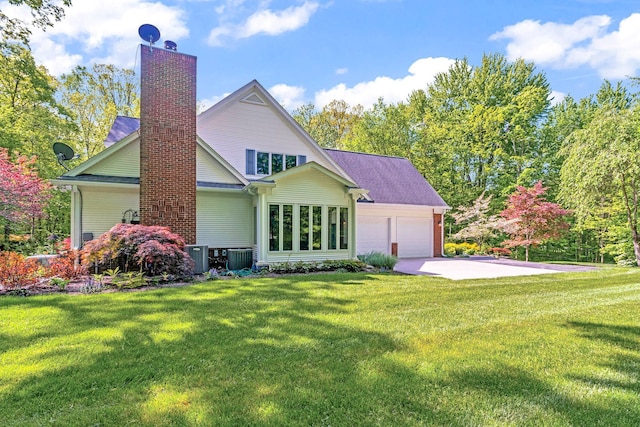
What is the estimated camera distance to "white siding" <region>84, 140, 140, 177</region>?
1068 cm

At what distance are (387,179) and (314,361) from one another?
16.5m

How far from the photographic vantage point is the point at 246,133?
14.6 metres

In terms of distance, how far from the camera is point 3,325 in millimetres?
4875

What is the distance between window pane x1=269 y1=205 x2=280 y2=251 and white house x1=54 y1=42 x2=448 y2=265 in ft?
0.11

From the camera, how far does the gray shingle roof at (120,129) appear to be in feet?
45.8

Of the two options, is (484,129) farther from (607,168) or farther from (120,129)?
(120,129)

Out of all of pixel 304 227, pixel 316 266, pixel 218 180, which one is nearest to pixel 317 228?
pixel 304 227

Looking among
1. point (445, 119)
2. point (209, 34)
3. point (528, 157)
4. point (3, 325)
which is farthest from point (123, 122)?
point (528, 157)

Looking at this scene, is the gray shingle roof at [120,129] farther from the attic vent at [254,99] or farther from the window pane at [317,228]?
the window pane at [317,228]

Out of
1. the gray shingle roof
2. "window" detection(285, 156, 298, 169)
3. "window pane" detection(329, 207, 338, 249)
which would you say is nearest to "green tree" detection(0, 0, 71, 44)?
the gray shingle roof

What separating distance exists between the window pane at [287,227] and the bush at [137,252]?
135 inches

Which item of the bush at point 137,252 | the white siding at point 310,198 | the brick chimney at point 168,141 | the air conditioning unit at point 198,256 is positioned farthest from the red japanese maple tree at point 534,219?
the bush at point 137,252

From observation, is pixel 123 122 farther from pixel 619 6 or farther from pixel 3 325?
pixel 619 6

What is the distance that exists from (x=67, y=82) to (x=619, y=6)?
3160cm
